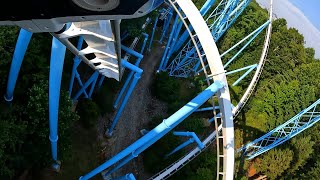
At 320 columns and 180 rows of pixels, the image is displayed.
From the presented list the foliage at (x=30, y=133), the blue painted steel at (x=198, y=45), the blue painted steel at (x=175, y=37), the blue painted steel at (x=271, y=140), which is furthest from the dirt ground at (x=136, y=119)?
the blue painted steel at (x=271, y=140)

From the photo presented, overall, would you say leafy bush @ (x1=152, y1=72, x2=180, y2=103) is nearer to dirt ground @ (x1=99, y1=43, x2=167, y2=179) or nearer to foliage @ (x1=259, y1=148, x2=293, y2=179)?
dirt ground @ (x1=99, y1=43, x2=167, y2=179)

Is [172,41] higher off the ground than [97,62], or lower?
higher

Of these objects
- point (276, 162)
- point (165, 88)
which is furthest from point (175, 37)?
point (276, 162)

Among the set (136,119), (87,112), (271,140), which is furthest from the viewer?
(271,140)

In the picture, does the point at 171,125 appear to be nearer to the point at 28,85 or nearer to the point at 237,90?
the point at 28,85

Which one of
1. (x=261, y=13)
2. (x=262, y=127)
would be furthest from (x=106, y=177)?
(x=261, y=13)

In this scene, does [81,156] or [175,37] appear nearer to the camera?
[81,156]

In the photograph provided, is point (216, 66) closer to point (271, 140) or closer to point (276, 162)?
point (271, 140)
